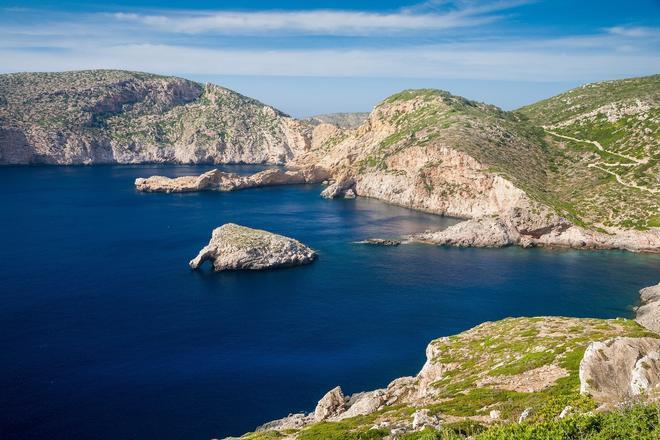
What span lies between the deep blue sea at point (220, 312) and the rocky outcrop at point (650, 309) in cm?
247

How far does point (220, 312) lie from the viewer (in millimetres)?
87125

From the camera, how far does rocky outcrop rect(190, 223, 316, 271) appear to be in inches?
4306

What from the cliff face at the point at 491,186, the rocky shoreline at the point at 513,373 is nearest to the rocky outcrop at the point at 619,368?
the rocky shoreline at the point at 513,373

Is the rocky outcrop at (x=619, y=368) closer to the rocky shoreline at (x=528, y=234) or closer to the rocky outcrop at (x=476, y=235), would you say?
the rocky outcrop at (x=476, y=235)

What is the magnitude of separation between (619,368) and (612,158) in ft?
483

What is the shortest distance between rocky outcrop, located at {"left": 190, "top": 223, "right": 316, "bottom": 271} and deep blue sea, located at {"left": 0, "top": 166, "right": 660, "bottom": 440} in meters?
3.06

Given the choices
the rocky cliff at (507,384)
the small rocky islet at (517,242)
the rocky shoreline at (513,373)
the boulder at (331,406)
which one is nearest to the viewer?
the rocky cliff at (507,384)

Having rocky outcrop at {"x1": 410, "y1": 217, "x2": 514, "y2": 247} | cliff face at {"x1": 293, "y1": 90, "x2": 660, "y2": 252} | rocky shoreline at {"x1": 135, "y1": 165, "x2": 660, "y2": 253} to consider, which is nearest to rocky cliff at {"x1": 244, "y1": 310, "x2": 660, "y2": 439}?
rocky outcrop at {"x1": 410, "y1": 217, "x2": 514, "y2": 247}

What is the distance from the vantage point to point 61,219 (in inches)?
5920

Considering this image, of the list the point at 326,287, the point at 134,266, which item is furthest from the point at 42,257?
the point at 326,287

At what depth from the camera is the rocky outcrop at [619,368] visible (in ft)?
89.2

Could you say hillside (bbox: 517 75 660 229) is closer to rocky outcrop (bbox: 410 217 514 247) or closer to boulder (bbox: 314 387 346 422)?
rocky outcrop (bbox: 410 217 514 247)

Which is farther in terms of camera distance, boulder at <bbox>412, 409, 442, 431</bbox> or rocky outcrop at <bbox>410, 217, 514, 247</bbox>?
rocky outcrop at <bbox>410, 217, 514, 247</bbox>

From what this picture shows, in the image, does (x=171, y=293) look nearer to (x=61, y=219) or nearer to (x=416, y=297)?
(x=416, y=297)
